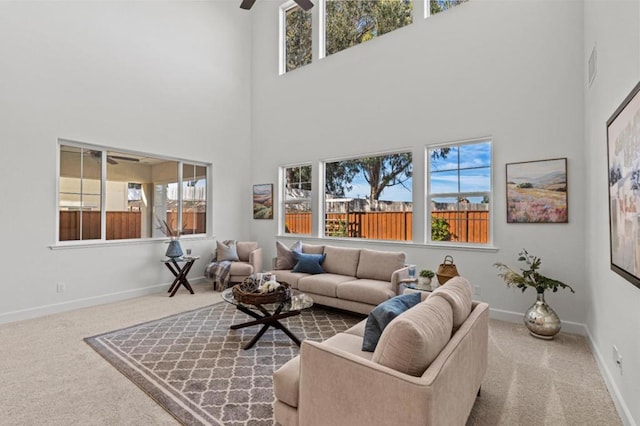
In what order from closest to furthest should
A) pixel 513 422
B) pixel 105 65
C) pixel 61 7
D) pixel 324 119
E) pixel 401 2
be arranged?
pixel 513 422 < pixel 61 7 < pixel 105 65 < pixel 401 2 < pixel 324 119

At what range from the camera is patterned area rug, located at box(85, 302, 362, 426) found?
7.34ft

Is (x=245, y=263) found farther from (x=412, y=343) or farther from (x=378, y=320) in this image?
(x=412, y=343)

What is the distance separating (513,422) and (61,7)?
6921 mm

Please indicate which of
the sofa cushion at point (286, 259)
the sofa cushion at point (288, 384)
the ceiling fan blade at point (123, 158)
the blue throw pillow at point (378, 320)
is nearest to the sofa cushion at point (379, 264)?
the sofa cushion at point (286, 259)

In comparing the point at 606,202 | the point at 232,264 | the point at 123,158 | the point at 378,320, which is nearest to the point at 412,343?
the point at 378,320

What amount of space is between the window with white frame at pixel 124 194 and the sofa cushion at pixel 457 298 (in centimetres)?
518

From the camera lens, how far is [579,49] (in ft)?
12.3

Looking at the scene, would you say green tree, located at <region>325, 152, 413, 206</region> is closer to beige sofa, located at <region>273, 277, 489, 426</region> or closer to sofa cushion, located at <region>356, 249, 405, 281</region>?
sofa cushion, located at <region>356, 249, 405, 281</region>

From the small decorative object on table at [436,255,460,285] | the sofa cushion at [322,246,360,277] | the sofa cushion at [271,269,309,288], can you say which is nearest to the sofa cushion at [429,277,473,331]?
the small decorative object on table at [436,255,460,285]

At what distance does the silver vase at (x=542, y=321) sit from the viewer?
11.2 feet

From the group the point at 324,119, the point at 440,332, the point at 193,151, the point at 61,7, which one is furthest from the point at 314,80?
the point at 440,332

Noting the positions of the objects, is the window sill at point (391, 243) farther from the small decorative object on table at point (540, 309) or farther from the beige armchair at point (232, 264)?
the beige armchair at point (232, 264)

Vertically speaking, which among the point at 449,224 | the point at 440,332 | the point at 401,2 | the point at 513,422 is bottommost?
the point at 513,422

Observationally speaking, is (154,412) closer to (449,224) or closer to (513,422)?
(513,422)
